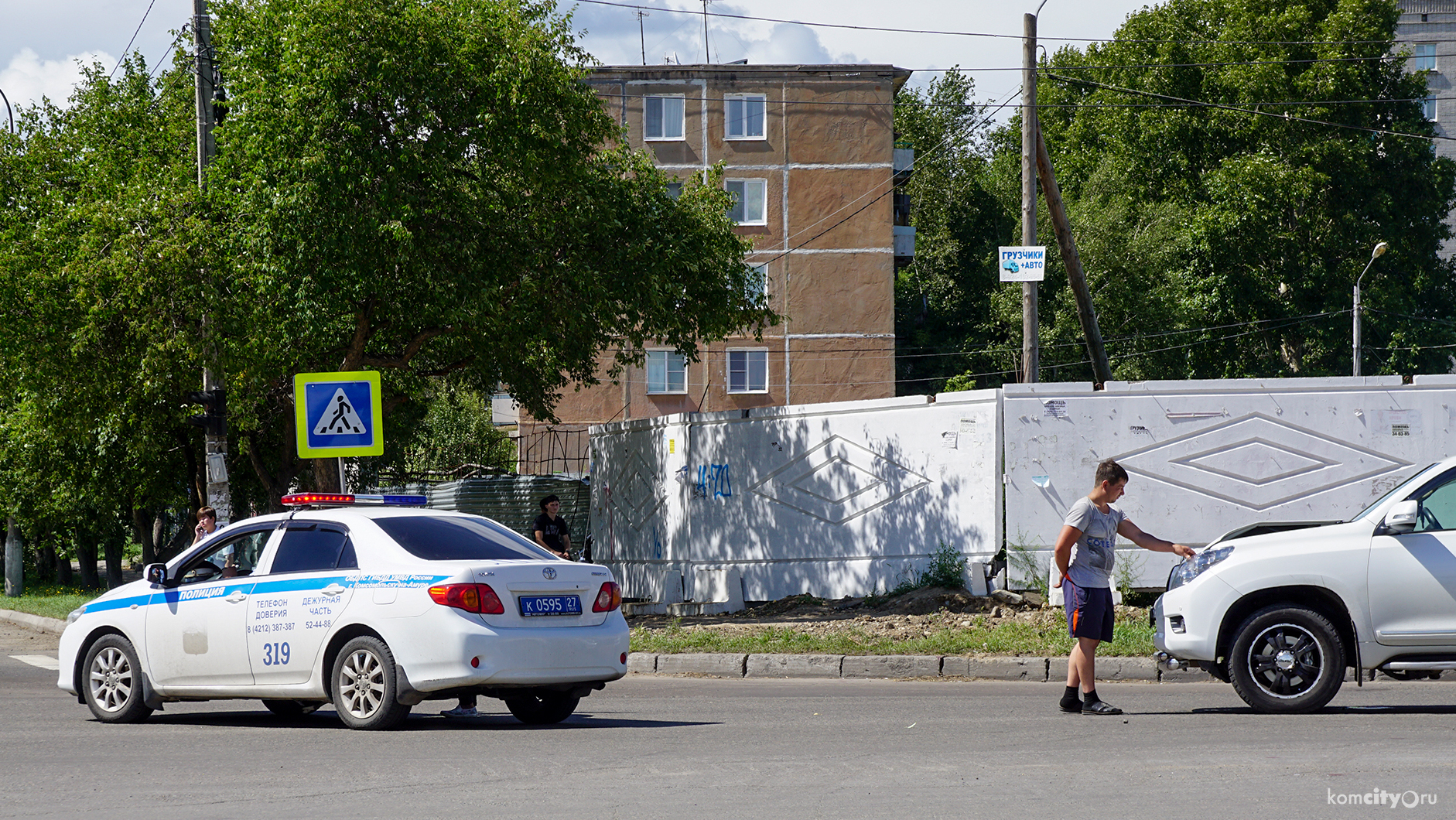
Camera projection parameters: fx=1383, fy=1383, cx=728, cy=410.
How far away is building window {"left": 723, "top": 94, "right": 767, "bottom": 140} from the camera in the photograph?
48.9 metres

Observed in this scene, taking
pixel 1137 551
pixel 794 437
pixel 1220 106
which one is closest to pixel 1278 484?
pixel 1137 551

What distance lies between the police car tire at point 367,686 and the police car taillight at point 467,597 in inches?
19.9

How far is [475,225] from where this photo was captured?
61.5ft

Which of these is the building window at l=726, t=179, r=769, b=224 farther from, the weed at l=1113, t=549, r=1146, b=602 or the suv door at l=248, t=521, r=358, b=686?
the suv door at l=248, t=521, r=358, b=686

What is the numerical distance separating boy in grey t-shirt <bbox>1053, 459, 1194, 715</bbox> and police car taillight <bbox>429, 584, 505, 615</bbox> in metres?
3.72

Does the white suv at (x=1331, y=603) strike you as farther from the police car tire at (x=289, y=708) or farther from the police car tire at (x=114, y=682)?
the police car tire at (x=114, y=682)

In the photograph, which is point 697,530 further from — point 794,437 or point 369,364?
point 369,364

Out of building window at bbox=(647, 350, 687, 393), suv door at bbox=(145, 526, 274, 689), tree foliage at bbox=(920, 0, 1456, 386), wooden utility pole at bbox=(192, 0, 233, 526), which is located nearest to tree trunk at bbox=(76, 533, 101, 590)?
building window at bbox=(647, 350, 687, 393)

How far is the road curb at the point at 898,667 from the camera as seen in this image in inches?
485

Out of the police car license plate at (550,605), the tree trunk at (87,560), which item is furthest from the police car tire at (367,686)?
the tree trunk at (87,560)

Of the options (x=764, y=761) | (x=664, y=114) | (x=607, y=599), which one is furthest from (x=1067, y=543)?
(x=664, y=114)

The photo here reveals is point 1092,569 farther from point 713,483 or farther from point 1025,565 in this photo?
point 713,483

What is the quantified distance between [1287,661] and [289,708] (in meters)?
7.07

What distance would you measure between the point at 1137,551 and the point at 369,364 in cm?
1126
